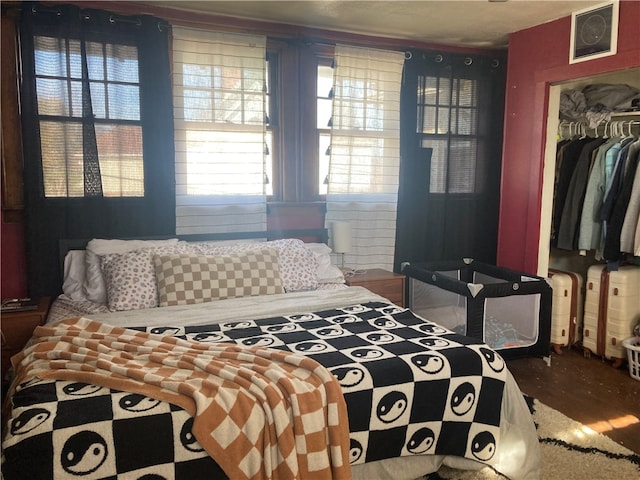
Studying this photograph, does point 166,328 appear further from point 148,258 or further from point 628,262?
point 628,262

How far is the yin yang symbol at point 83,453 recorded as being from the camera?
1.62 m

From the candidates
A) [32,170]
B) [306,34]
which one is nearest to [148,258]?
[32,170]

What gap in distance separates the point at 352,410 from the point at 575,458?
46.4 inches

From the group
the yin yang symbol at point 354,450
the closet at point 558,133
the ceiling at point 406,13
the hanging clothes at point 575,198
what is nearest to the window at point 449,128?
the ceiling at point 406,13

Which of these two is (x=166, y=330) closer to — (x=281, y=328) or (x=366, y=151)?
(x=281, y=328)

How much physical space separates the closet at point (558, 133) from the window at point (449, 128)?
658 millimetres

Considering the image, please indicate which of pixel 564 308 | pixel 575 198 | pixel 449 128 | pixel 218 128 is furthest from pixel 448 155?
pixel 218 128

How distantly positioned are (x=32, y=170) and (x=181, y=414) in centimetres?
221

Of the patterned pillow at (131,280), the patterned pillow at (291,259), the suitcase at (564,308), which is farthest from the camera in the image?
the suitcase at (564,308)

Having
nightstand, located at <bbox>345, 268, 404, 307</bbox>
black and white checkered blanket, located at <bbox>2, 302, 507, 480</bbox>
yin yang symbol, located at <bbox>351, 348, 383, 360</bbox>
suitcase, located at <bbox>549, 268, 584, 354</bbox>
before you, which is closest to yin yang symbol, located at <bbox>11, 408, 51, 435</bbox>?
black and white checkered blanket, located at <bbox>2, 302, 507, 480</bbox>

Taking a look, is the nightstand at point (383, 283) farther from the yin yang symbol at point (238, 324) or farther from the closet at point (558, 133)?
the yin yang symbol at point (238, 324)

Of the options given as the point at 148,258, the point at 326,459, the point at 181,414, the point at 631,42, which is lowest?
the point at 326,459

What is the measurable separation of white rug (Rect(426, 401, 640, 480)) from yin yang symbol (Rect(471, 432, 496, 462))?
0.34 feet

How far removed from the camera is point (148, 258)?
313 cm
